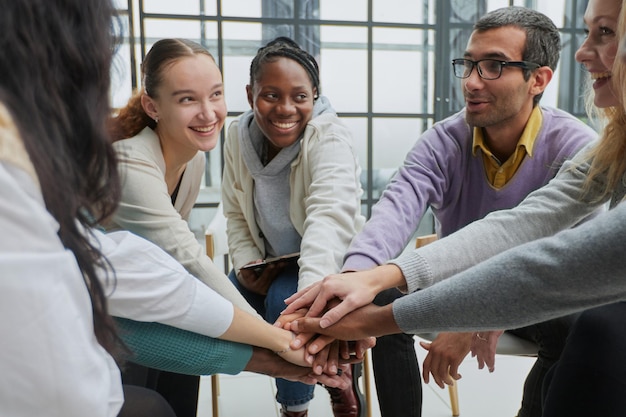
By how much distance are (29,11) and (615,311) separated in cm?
105

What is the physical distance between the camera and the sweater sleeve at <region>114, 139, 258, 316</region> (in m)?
1.48

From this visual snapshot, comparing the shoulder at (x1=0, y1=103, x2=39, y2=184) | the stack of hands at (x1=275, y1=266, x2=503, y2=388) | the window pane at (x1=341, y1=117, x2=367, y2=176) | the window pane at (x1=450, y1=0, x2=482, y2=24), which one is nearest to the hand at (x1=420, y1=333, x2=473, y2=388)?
the stack of hands at (x1=275, y1=266, x2=503, y2=388)

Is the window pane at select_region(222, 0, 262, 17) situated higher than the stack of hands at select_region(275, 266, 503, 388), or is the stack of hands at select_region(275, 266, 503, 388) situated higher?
the window pane at select_region(222, 0, 262, 17)

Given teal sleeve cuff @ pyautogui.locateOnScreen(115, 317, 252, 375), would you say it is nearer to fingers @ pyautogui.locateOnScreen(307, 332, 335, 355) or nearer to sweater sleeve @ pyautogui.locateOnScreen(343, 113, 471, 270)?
fingers @ pyautogui.locateOnScreen(307, 332, 335, 355)

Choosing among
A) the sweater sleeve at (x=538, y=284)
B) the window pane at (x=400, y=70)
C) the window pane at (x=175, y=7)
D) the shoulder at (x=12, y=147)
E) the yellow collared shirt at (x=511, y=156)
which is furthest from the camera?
the window pane at (x=400, y=70)

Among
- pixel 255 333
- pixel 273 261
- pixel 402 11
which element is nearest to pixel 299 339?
pixel 255 333

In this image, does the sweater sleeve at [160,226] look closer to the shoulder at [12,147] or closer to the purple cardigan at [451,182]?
the purple cardigan at [451,182]

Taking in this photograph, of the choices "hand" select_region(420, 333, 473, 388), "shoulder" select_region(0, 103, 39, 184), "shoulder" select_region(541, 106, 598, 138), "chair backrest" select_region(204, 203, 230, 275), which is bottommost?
"hand" select_region(420, 333, 473, 388)

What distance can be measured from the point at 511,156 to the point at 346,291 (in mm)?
702

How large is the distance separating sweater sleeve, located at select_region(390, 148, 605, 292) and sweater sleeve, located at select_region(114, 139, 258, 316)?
0.46m

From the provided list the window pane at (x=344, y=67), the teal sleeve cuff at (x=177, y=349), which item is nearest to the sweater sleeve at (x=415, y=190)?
the teal sleeve cuff at (x=177, y=349)

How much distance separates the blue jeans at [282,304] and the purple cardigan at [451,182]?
1.06ft

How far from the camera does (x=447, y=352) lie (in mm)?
1492

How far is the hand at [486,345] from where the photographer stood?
1.48m
